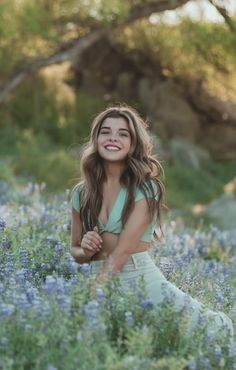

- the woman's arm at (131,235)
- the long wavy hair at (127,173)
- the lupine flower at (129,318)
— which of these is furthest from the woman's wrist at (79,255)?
the lupine flower at (129,318)

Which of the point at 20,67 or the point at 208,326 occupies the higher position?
the point at 20,67

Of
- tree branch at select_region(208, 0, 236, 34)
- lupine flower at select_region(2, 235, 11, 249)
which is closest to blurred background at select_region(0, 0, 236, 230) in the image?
tree branch at select_region(208, 0, 236, 34)

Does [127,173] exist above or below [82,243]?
above

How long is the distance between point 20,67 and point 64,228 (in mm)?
11506

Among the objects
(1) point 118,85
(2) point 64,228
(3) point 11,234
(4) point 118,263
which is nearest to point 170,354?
(4) point 118,263

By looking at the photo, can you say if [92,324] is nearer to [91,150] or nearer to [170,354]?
[170,354]

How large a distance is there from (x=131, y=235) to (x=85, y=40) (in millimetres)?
12398

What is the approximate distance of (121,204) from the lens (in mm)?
3889

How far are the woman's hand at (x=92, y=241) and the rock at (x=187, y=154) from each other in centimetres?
1514

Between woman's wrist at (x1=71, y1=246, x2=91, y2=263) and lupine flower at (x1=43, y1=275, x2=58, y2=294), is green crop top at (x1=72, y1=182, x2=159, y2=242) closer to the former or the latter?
woman's wrist at (x1=71, y1=246, x2=91, y2=263)

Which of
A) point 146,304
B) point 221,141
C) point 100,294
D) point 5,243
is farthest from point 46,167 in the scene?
point 100,294

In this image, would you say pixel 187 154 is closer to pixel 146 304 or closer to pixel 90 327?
pixel 146 304

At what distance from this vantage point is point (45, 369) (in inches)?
117

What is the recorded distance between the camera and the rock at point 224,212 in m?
12.6
